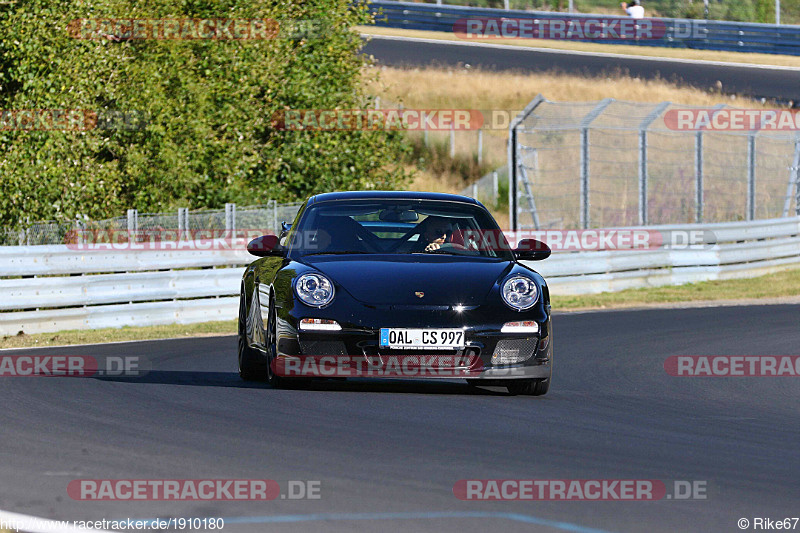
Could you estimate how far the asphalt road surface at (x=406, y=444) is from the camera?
5633 millimetres

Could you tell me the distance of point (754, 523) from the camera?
5.45 m

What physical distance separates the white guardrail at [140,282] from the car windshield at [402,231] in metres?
6.08

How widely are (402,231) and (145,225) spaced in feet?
33.8

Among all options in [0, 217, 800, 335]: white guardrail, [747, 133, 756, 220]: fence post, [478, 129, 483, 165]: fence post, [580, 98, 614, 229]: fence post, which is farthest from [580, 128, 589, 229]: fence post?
[478, 129, 483, 165]: fence post

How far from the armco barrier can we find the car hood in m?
32.4

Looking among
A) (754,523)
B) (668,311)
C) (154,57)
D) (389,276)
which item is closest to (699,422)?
(389,276)

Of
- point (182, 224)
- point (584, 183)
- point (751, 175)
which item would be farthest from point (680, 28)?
point (182, 224)

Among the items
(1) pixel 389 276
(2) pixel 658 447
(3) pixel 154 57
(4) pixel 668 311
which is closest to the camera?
(2) pixel 658 447

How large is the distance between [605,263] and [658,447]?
1474cm

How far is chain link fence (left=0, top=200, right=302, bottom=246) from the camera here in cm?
1952

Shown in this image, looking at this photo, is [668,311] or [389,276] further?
[668,311]

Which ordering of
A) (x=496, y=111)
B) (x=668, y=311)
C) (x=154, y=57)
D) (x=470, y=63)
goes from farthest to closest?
(x=470, y=63)
(x=496, y=111)
(x=154, y=57)
(x=668, y=311)

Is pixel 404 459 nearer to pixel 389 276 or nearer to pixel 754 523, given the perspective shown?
pixel 754 523

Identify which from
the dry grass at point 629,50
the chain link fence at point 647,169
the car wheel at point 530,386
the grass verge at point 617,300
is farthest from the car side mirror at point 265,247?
the dry grass at point 629,50
